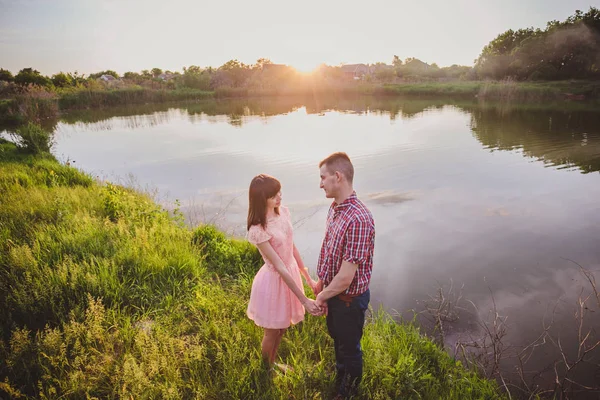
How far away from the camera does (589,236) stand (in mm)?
6867

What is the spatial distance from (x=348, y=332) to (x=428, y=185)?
910 centimetres

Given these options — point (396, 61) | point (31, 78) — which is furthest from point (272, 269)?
point (396, 61)

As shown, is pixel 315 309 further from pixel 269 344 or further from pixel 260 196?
pixel 260 196

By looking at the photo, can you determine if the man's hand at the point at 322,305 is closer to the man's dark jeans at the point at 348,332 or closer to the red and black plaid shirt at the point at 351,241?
the man's dark jeans at the point at 348,332

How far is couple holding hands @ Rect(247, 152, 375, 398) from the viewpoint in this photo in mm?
2309

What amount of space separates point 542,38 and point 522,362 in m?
61.7

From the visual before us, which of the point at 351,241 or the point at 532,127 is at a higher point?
the point at 532,127

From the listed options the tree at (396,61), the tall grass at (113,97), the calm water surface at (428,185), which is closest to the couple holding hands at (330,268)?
the calm water surface at (428,185)

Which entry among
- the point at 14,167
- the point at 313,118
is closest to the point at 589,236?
the point at 14,167

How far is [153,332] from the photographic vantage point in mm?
3502

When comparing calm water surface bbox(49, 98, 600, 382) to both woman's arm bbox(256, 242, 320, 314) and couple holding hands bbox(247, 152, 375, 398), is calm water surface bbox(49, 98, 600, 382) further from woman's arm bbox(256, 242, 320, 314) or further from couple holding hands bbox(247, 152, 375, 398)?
woman's arm bbox(256, 242, 320, 314)

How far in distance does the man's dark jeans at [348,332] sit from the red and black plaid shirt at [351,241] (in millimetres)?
134

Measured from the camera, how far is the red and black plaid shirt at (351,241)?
7.37 ft

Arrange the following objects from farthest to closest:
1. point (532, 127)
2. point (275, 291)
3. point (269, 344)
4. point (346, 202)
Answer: point (532, 127) < point (269, 344) < point (275, 291) < point (346, 202)
